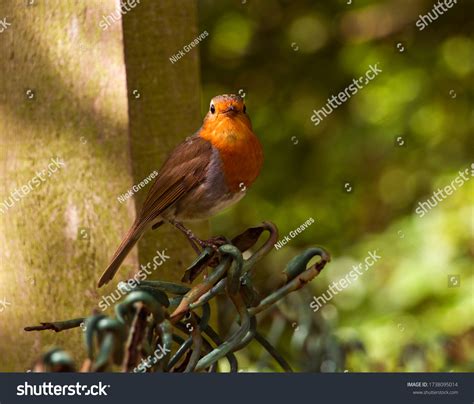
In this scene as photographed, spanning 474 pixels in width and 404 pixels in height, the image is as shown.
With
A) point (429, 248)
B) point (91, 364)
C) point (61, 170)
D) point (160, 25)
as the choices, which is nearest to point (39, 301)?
point (61, 170)

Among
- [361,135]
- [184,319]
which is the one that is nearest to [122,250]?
[184,319]

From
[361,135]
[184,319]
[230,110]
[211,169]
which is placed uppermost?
[184,319]

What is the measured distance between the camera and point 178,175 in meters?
2.62

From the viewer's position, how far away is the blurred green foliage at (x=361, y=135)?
4797 mm

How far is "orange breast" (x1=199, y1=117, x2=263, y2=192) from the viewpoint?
2605mm

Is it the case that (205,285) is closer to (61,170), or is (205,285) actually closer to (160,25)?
(61,170)

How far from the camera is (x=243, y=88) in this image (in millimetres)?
5719

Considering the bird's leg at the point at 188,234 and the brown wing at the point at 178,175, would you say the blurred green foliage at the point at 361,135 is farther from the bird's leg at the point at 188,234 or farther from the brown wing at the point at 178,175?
the bird's leg at the point at 188,234

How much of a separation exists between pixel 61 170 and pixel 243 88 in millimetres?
3410

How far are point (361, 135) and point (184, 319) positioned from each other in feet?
12.5

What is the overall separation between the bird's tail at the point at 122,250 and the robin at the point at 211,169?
0.27ft

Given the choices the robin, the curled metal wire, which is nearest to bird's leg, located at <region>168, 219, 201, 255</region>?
the robin

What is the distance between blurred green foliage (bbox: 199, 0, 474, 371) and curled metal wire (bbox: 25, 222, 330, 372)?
115 inches

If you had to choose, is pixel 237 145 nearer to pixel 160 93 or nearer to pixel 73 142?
pixel 160 93
